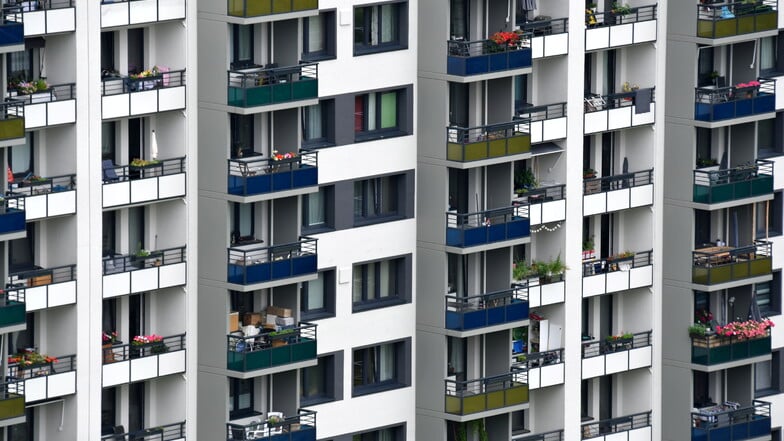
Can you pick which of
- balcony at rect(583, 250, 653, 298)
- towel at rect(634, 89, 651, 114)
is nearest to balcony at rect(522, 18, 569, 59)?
towel at rect(634, 89, 651, 114)

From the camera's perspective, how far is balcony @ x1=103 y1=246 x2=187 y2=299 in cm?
10744

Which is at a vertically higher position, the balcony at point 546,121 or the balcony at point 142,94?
the balcony at point 142,94

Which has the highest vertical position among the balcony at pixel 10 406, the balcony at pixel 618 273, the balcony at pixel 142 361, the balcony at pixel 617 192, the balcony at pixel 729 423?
the balcony at pixel 617 192

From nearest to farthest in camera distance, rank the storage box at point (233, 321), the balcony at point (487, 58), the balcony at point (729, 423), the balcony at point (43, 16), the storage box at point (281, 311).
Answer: the balcony at point (43, 16)
the storage box at point (233, 321)
the storage box at point (281, 311)
the balcony at point (487, 58)
the balcony at point (729, 423)

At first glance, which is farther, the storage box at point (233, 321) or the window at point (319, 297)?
the window at point (319, 297)

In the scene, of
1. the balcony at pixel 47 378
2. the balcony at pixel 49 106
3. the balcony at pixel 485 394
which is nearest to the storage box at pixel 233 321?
the balcony at pixel 47 378

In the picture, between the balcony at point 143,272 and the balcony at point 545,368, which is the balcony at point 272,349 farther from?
the balcony at point 545,368

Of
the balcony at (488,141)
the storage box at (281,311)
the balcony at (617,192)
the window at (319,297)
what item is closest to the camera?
the storage box at (281,311)

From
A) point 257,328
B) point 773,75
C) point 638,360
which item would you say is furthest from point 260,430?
point 773,75

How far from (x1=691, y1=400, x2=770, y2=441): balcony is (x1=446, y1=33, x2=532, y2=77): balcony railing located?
16.5 meters

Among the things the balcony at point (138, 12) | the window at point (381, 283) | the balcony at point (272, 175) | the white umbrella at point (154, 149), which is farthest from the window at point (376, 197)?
the balcony at point (138, 12)

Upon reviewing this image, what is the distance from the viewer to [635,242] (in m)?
124

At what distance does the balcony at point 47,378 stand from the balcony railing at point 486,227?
51.4ft

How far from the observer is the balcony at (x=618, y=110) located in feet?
394
